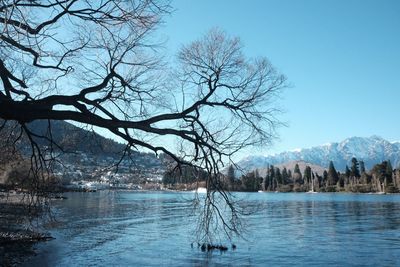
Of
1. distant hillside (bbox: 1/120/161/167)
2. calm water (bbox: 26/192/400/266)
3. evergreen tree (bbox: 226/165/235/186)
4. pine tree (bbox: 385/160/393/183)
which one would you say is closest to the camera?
distant hillside (bbox: 1/120/161/167)

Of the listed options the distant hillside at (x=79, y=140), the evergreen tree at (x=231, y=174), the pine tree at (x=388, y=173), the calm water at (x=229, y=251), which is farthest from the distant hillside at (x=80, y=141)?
the pine tree at (x=388, y=173)

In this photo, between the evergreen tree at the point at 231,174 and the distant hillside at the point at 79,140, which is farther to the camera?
the evergreen tree at the point at 231,174

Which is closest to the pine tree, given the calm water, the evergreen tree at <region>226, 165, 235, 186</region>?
the calm water

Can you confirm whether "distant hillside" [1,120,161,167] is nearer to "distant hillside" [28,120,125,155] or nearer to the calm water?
"distant hillside" [28,120,125,155]

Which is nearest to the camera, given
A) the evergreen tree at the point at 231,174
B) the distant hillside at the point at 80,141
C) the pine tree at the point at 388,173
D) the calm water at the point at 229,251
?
the distant hillside at the point at 80,141

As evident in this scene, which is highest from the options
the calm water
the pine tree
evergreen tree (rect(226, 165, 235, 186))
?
the pine tree

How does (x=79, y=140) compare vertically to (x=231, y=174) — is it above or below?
above

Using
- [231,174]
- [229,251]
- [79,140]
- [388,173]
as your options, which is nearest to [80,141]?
[79,140]

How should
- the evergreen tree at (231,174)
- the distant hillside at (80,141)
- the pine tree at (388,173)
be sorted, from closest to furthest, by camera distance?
the distant hillside at (80,141), the evergreen tree at (231,174), the pine tree at (388,173)

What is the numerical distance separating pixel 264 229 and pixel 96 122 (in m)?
28.3

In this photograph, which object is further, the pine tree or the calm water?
the pine tree

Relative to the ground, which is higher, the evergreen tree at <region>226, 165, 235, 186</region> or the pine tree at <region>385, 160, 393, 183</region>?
the pine tree at <region>385, 160, 393, 183</region>

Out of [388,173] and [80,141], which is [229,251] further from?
[388,173]

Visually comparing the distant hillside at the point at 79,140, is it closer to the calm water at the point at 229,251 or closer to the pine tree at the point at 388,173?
the calm water at the point at 229,251
